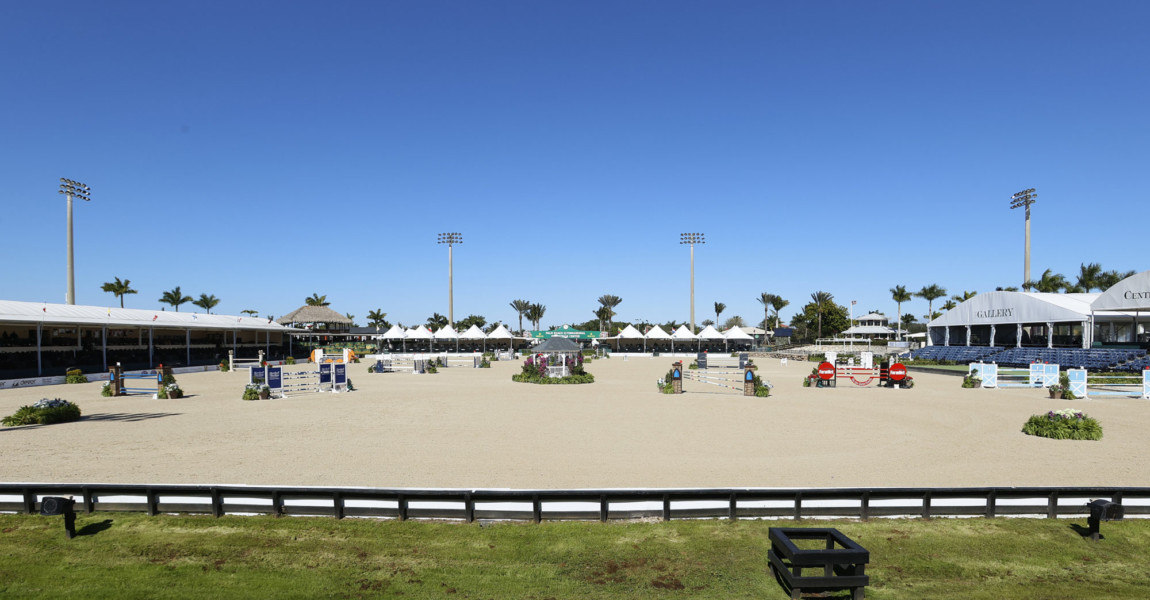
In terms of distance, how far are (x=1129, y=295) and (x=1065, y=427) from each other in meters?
29.5

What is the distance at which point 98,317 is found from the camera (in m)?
38.7

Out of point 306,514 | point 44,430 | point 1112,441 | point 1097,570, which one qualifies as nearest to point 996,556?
point 1097,570

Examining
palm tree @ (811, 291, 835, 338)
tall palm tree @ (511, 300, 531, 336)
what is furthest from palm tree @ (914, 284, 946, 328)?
tall palm tree @ (511, 300, 531, 336)

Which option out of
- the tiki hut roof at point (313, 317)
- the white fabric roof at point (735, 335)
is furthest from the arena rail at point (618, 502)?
the tiki hut roof at point (313, 317)

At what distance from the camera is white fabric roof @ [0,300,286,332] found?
1335 inches

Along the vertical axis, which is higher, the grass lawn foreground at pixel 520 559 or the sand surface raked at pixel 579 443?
the grass lawn foreground at pixel 520 559

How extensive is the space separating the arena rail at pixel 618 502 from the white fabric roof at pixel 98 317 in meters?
34.4

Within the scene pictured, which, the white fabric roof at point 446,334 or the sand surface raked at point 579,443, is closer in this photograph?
the sand surface raked at point 579,443

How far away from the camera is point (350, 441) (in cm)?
1507

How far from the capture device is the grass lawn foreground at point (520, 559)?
6121 millimetres

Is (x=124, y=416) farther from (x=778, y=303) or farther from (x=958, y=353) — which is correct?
(x=778, y=303)

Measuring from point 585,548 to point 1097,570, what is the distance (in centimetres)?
Result: 573

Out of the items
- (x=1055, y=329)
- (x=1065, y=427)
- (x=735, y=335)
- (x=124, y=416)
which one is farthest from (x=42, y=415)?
(x=1055, y=329)

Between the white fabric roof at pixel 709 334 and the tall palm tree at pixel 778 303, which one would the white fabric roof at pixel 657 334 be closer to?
the white fabric roof at pixel 709 334
